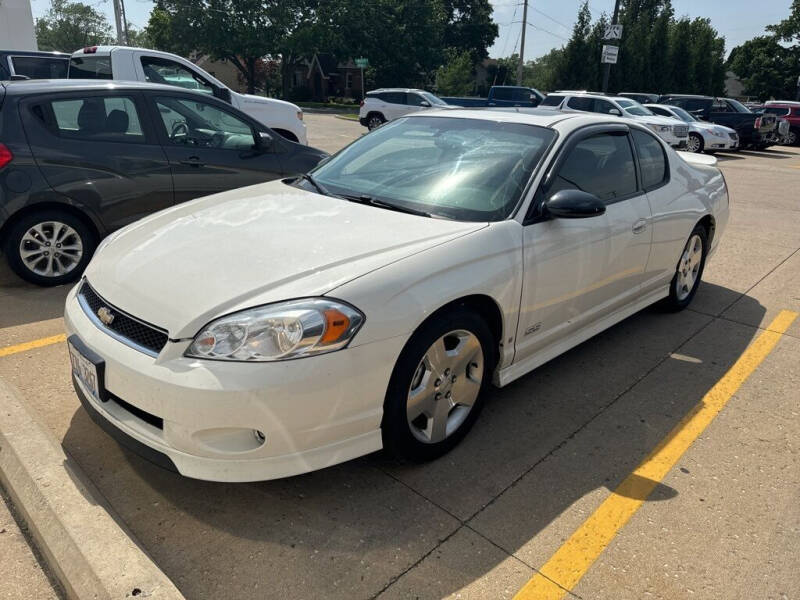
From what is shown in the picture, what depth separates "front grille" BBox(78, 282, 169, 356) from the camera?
7.75 ft

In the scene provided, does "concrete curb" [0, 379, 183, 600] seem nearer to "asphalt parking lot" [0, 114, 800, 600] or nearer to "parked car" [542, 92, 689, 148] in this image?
"asphalt parking lot" [0, 114, 800, 600]

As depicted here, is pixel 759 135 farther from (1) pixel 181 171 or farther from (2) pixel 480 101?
(1) pixel 181 171

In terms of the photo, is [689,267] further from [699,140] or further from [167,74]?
[699,140]

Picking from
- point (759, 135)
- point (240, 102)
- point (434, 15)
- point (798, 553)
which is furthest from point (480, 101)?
point (798, 553)

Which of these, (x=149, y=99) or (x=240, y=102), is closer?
(x=149, y=99)

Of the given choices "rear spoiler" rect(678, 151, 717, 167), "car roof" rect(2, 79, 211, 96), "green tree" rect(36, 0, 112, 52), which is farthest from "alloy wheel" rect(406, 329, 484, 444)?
"green tree" rect(36, 0, 112, 52)

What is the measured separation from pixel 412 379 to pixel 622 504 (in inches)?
41.9

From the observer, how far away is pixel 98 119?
16.8 ft

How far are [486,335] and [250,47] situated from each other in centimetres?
4600

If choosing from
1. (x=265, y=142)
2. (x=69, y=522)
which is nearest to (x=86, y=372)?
(x=69, y=522)

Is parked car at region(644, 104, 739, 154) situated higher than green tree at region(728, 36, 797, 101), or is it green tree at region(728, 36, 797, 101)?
green tree at region(728, 36, 797, 101)

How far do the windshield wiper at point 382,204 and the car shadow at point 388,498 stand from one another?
1.15 metres

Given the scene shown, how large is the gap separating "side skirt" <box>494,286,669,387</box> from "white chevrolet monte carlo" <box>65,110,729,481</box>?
1 cm

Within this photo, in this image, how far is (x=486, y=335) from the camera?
9.62ft
